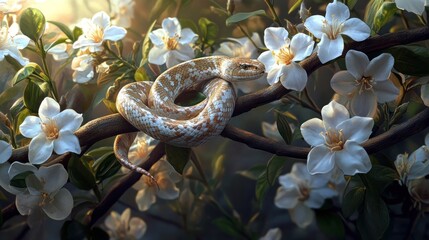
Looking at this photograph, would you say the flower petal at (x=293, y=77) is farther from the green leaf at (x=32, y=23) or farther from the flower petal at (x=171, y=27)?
the green leaf at (x=32, y=23)

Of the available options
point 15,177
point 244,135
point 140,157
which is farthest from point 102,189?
point 244,135

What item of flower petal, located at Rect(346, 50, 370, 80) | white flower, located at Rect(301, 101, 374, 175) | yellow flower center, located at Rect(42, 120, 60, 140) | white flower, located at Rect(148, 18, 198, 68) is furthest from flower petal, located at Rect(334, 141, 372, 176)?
yellow flower center, located at Rect(42, 120, 60, 140)

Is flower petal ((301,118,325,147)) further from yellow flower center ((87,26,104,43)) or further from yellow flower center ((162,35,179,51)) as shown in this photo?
yellow flower center ((87,26,104,43))

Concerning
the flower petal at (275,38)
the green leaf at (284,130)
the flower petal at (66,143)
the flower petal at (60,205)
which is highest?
the flower petal at (275,38)

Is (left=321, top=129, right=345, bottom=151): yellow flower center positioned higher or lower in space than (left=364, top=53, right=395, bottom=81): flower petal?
lower

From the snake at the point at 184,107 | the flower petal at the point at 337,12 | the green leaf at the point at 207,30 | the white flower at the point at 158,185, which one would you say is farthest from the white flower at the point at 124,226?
the flower petal at the point at 337,12

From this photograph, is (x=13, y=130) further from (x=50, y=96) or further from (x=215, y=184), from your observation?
Answer: (x=215, y=184)

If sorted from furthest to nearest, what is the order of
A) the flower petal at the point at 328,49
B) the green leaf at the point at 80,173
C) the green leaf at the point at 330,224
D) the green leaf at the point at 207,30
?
the green leaf at the point at 330,224
the green leaf at the point at 207,30
the green leaf at the point at 80,173
the flower petal at the point at 328,49
